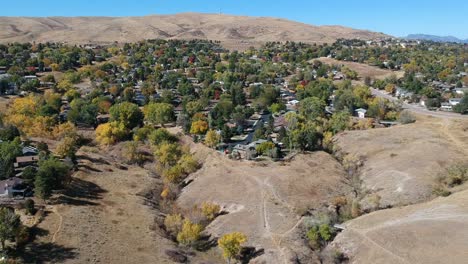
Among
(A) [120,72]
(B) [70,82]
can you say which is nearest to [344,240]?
A: (B) [70,82]

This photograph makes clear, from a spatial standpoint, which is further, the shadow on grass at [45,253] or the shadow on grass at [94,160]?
the shadow on grass at [94,160]

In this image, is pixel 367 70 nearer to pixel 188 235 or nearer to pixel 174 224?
pixel 174 224

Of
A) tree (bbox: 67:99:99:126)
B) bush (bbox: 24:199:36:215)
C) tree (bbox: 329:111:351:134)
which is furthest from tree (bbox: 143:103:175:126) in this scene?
bush (bbox: 24:199:36:215)

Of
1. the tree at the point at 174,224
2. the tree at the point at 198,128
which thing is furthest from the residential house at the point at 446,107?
the tree at the point at 174,224

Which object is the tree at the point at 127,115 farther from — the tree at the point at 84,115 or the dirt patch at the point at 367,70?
the dirt patch at the point at 367,70

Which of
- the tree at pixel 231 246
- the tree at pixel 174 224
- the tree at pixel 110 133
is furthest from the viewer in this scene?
the tree at pixel 110 133

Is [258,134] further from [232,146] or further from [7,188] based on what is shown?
[7,188]

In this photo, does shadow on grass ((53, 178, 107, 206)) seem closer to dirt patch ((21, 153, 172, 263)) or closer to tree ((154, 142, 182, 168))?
dirt patch ((21, 153, 172, 263))
